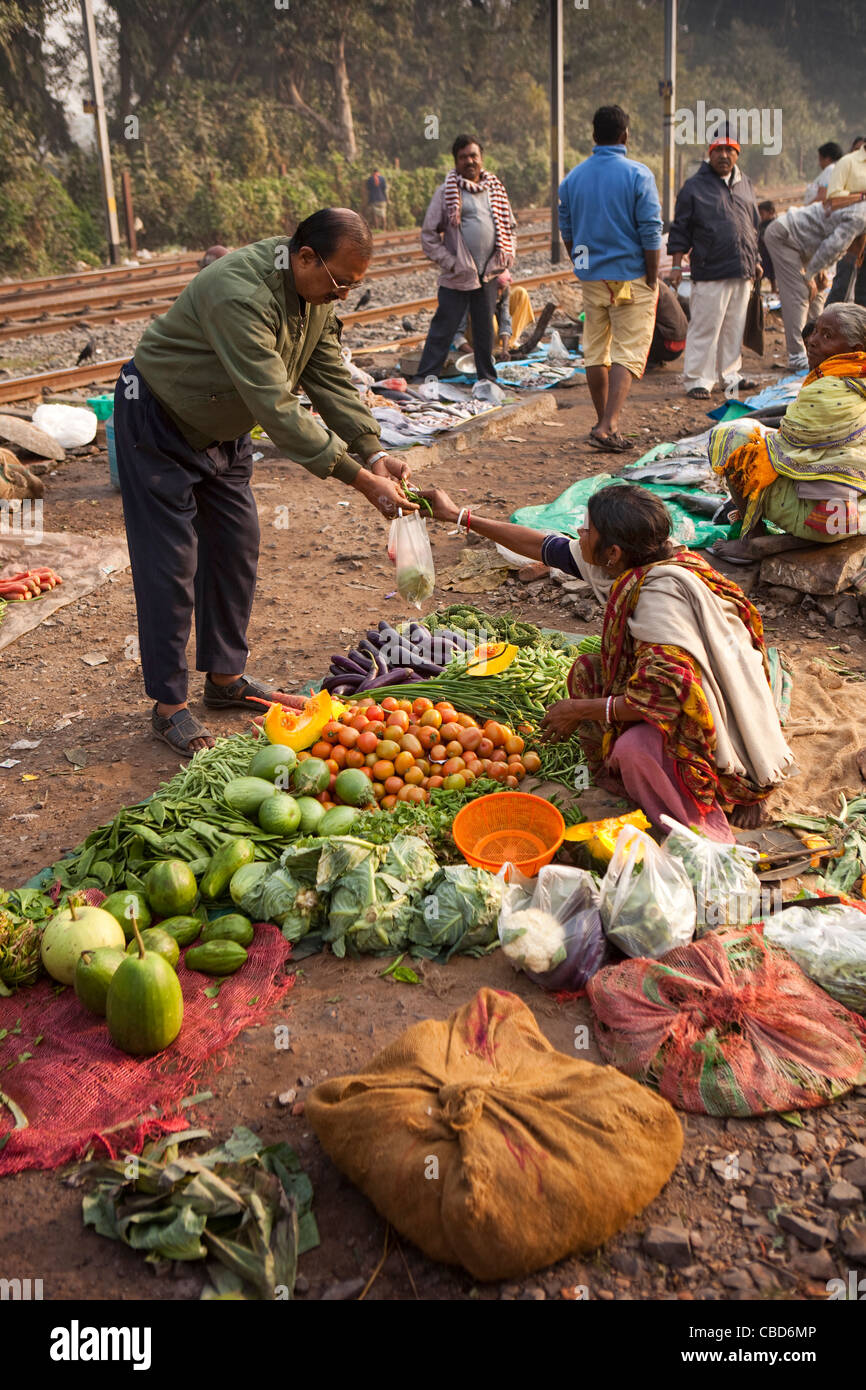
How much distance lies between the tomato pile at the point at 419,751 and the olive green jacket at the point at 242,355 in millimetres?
933

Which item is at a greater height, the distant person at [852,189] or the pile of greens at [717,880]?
the distant person at [852,189]

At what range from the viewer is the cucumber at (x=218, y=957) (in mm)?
2873

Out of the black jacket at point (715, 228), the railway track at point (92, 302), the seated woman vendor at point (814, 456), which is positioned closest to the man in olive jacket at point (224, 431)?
the seated woman vendor at point (814, 456)

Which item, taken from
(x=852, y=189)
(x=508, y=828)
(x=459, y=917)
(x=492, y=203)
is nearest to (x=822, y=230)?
(x=852, y=189)

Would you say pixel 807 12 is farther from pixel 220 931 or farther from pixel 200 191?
pixel 220 931

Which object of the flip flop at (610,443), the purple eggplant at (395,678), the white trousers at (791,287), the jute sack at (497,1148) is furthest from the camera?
the white trousers at (791,287)

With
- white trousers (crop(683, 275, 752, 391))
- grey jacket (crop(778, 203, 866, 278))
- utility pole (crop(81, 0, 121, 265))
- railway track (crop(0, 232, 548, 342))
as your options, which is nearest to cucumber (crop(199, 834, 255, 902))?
white trousers (crop(683, 275, 752, 391))

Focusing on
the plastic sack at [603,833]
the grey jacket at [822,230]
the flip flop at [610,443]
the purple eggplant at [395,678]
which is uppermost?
the grey jacket at [822,230]

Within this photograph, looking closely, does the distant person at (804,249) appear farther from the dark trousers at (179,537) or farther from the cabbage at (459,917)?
the cabbage at (459,917)

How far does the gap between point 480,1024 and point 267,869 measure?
38.1 inches

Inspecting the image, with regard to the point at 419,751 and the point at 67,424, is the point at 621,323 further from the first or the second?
the point at 419,751

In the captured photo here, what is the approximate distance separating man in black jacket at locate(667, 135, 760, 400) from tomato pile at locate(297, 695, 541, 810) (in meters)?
6.62

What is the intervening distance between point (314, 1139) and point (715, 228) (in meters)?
8.49

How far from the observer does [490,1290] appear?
6.56ft
